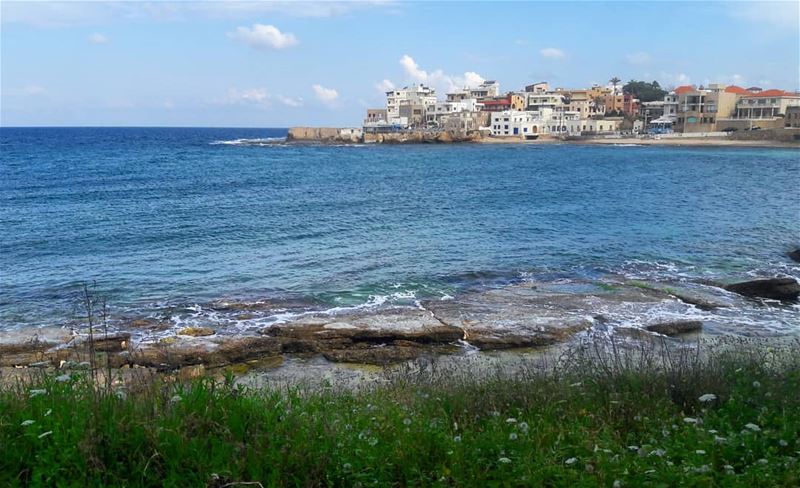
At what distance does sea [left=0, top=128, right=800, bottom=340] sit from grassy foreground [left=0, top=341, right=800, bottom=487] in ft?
33.3

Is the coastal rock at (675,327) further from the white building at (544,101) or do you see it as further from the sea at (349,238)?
the white building at (544,101)

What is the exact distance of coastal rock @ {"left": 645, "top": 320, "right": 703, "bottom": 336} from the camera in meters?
15.6

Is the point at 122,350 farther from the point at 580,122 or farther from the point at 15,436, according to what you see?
the point at 580,122

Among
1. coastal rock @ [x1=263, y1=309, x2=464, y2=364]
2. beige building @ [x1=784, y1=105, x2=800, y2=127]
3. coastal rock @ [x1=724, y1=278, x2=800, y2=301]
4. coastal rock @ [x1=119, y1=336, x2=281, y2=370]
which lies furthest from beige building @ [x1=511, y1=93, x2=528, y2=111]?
coastal rock @ [x1=119, y1=336, x2=281, y2=370]

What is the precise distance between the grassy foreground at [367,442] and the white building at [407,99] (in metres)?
139

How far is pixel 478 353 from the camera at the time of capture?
14.4m

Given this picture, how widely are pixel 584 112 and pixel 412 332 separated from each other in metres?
132

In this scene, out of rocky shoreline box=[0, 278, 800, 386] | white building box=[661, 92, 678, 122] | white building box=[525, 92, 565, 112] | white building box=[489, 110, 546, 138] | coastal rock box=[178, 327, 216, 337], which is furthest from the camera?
white building box=[525, 92, 565, 112]

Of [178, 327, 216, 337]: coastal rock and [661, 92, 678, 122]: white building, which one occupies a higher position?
[661, 92, 678, 122]: white building

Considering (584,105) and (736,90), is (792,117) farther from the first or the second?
(584,105)

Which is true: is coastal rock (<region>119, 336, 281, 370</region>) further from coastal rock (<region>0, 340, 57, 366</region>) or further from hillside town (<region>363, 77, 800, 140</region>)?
hillside town (<region>363, 77, 800, 140</region>)

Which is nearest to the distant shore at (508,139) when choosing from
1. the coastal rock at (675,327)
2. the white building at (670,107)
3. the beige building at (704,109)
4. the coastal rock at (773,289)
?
the beige building at (704,109)

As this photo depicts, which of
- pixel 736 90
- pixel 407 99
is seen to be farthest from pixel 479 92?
pixel 736 90

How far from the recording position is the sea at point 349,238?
1891 centimetres
